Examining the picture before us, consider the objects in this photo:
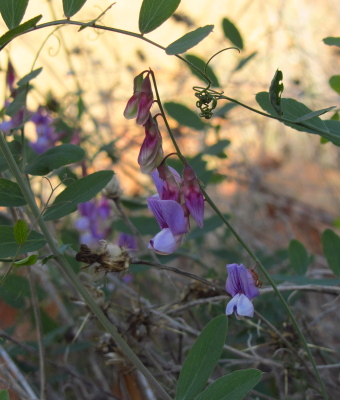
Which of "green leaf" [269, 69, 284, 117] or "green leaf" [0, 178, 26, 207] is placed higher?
"green leaf" [269, 69, 284, 117]

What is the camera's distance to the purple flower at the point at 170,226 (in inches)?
24.7

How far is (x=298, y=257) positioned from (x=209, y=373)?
1.36ft

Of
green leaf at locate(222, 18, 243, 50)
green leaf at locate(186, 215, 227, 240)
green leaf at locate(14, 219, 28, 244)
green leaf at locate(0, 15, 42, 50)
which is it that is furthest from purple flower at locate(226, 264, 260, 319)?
green leaf at locate(222, 18, 243, 50)

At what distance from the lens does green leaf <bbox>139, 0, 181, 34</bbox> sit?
2.09ft

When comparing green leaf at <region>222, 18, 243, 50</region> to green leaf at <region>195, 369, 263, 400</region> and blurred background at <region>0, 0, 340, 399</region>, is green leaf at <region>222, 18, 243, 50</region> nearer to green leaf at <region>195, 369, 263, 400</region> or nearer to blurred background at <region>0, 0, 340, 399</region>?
blurred background at <region>0, 0, 340, 399</region>

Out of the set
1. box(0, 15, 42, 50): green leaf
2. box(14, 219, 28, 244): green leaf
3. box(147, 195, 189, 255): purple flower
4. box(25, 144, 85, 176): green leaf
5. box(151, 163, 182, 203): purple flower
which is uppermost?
box(0, 15, 42, 50): green leaf

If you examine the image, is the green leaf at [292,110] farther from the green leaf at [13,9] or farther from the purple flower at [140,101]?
the green leaf at [13,9]

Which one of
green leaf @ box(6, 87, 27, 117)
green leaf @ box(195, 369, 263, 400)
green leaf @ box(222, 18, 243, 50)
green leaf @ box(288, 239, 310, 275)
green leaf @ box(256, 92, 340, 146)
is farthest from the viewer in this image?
green leaf @ box(222, 18, 243, 50)

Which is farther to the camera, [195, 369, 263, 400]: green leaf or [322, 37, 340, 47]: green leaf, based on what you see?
[322, 37, 340, 47]: green leaf

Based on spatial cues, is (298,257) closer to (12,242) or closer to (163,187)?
(163,187)

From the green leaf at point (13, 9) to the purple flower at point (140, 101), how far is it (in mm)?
153

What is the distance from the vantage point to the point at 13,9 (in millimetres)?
640

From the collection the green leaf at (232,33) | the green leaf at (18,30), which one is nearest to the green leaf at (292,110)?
the green leaf at (18,30)

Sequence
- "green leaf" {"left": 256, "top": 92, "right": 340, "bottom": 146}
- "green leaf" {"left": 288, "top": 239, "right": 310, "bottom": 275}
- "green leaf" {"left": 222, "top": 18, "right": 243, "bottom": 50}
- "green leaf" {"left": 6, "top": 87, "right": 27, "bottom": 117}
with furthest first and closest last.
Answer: "green leaf" {"left": 222, "top": 18, "right": 243, "bottom": 50}, "green leaf" {"left": 288, "top": 239, "right": 310, "bottom": 275}, "green leaf" {"left": 6, "top": 87, "right": 27, "bottom": 117}, "green leaf" {"left": 256, "top": 92, "right": 340, "bottom": 146}
